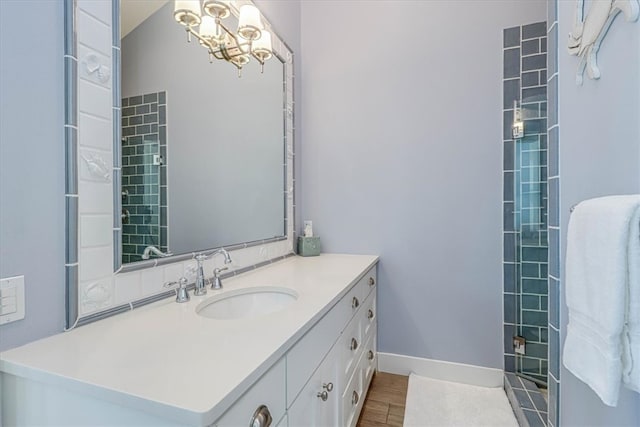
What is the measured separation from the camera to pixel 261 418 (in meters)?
0.67

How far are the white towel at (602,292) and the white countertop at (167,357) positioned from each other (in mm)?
712

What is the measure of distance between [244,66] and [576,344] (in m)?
1.81

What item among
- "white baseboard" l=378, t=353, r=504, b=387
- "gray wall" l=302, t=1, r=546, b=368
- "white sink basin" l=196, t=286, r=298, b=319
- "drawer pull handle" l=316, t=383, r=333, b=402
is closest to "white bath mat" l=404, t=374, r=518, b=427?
"white baseboard" l=378, t=353, r=504, b=387

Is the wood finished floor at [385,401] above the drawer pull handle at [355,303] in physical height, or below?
below

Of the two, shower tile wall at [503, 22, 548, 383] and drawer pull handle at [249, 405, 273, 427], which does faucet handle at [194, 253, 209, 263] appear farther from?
shower tile wall at [503, 22, 548, 383]

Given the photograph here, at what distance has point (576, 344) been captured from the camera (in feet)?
2.60

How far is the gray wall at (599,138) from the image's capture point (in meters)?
0.75

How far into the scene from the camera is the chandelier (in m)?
1.27

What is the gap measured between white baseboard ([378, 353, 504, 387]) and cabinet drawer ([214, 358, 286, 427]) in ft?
5.08

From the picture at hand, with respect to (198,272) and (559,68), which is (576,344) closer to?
(559,68)

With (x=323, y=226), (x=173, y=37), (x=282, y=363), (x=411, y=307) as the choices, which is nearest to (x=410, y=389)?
(x=411, y=307)

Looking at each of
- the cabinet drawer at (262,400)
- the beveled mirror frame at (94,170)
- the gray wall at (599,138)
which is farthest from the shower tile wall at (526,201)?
the beveled mirror frame at (94,170)

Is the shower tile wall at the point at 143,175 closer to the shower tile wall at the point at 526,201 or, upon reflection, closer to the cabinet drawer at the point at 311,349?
the cabinet drawer at the point at 311,349

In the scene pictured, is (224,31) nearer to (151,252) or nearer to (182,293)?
(151,252)
